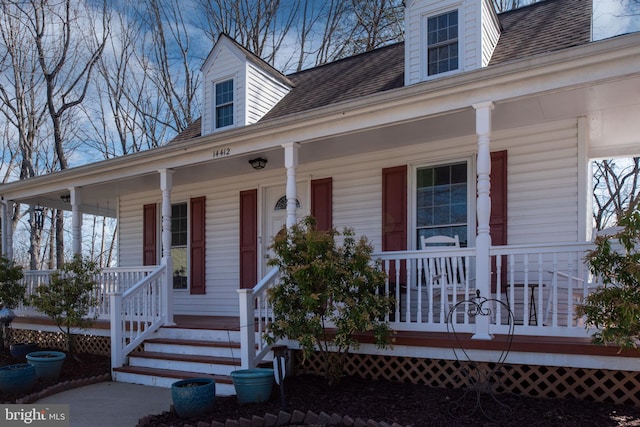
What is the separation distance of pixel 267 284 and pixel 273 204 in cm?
316

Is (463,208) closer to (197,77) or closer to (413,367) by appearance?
(413,367)

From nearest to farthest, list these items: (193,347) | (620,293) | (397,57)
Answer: (620,293) < (193,347) < (397,57)

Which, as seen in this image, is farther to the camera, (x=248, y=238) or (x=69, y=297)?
(x=248, y=238)

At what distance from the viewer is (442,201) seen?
277 inches

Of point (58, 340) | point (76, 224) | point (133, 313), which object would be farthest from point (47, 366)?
point (76, 224)

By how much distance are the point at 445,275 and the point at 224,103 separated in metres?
5.46

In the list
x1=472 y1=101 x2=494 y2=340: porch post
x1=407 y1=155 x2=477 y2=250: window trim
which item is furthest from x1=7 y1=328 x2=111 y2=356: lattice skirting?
x1=472 y1=101 x2=494 y2=340: porch post

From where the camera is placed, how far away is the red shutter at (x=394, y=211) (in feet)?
23.8

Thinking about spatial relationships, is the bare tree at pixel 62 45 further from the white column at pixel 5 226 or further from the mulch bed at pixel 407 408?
the mulch bed at pixel 407 408

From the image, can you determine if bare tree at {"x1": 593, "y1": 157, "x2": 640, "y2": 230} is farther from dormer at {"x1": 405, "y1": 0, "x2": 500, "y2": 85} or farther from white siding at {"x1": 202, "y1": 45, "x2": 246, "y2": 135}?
white siding at {"x1": 202, "y1": 45, "x2": 246, "y2": 135}

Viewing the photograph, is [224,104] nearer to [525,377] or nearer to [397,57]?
[397,57]

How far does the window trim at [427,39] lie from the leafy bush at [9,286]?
7.45 metres

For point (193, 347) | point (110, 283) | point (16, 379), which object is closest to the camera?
point (16, 379)

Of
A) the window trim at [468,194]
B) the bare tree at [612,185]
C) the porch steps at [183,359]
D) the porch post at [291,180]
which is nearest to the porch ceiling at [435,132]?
the porch post at [291,180]
